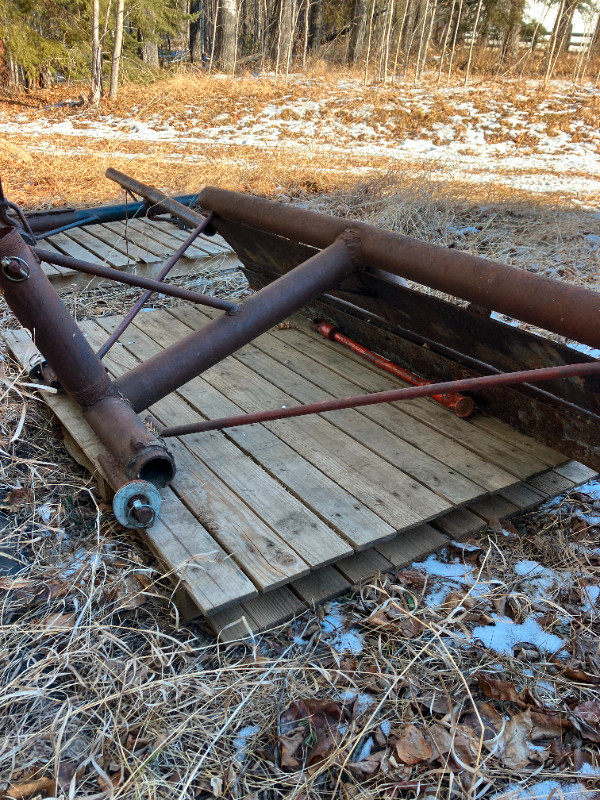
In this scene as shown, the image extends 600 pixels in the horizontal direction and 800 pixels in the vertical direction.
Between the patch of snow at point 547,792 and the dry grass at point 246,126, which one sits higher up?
the dry grass at point 246,126

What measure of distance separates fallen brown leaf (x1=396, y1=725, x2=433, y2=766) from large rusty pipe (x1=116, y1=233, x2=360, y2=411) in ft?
4.91

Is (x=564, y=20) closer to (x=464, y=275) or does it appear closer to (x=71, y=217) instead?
(x=71, y=217)

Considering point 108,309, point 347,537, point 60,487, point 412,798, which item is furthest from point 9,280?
point 108,309

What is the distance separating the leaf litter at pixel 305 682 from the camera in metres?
1.70

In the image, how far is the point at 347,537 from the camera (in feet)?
7.45

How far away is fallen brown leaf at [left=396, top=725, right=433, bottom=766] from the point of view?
5.76 ft

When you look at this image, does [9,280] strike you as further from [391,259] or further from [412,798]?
[412,798]

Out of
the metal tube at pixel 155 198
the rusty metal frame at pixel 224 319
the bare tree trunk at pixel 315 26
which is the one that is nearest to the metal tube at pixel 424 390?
the rusty metal frame at pixel 224 319

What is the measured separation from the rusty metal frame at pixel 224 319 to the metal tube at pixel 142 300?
0.02 metres

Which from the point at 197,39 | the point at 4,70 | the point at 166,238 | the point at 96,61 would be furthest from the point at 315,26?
the point at 166,238

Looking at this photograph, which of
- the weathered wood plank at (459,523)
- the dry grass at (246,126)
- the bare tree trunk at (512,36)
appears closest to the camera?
the weathered wood plank at (459,523)

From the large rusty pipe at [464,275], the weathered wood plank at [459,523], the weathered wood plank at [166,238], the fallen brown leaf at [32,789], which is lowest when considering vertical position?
the fallen brown leaf at [32,789]

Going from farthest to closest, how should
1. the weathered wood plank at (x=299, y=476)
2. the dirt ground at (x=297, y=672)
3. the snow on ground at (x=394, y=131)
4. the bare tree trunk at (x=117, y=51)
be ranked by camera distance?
the bare tree trunk at (x=117, y=51) < the snow on ground at (x=394, y=131) < the weathered wood plank at (x=299, y=476) < the dirt ground at (x=297, y=672)

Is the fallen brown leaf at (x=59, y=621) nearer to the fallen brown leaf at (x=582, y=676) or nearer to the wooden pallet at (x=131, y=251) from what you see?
the fallen brown leaf at (x=582, y=676)
